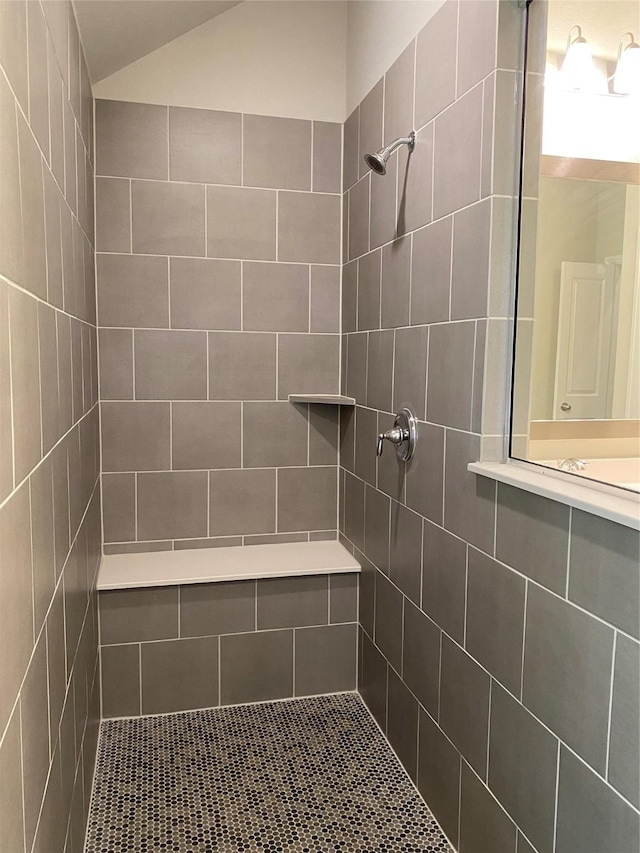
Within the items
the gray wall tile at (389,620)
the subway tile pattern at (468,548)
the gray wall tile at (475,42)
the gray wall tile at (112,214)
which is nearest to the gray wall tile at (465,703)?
the subway tile pattern at (468,548)

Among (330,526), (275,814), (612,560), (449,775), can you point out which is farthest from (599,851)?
(330,526)

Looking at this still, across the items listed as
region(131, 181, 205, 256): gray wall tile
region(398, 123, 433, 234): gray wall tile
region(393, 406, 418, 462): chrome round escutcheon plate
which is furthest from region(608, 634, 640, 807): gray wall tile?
region(131, 181, 205, 256): gray wall tile

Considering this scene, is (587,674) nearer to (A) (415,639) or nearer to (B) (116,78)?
(A) (415,639)

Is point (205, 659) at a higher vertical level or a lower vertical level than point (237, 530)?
lower

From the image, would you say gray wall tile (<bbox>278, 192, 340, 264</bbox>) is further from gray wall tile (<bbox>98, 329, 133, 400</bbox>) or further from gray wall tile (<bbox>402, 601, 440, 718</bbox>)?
gray wall tile (<bbox>402, 601, 440, 718</bbox>)

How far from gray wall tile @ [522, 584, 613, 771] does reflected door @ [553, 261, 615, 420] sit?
0.39m

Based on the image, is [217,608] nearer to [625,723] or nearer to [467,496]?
[467,496]

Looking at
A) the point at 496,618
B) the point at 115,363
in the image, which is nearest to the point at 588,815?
the point at 496,618

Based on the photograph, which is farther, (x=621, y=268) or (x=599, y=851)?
(x=621, y=268)

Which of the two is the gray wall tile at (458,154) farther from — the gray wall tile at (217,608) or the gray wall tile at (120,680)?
the gray wall tile at (120,680)

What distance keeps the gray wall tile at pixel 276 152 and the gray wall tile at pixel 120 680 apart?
1753 mm

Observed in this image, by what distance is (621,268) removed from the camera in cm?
120

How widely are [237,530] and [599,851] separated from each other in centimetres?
167

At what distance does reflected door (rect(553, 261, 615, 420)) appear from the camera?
4.09 feet
